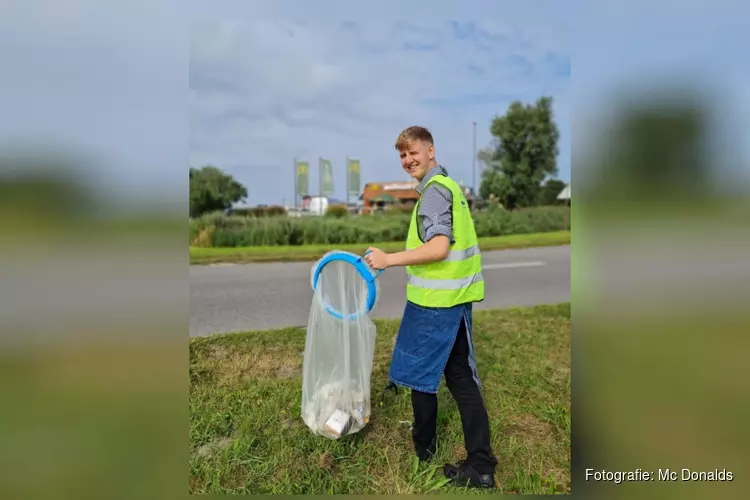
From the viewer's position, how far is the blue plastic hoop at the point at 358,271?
229 centimetres

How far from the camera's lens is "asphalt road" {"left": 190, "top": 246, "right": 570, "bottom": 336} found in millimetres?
5492

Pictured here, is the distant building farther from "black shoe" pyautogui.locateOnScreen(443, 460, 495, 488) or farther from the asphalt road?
"black shoe" pyautogui.locateOnScreen(443, 460, 495, 488)

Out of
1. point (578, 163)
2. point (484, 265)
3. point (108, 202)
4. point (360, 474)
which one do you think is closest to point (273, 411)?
point (360, 474)

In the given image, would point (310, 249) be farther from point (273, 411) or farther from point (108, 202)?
point (108, 202)

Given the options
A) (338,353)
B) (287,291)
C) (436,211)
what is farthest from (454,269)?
(287,291)

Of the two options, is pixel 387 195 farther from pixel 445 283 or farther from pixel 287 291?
pixel 445 283

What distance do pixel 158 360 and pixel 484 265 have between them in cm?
827

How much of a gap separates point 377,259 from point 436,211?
348 millimetres

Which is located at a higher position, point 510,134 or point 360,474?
point 510,134

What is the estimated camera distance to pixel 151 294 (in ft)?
5.96

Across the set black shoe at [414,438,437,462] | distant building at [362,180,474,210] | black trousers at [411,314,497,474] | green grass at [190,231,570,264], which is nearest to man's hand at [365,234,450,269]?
black trousers at [411,314,497,474]

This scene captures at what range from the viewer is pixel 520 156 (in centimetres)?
1870

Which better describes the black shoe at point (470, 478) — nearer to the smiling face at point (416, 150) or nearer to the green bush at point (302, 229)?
the smiling face at point (416, 150)

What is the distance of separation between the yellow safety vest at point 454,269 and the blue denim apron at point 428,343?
54 mm
